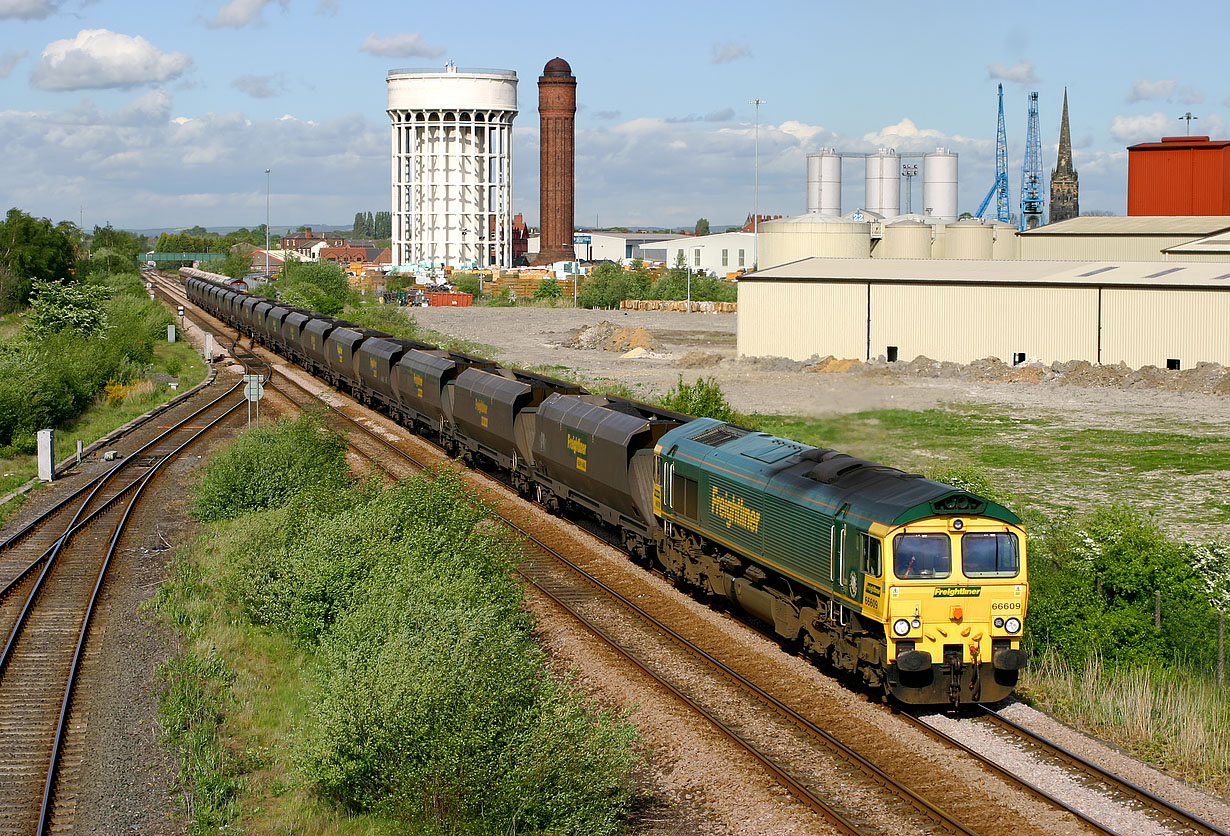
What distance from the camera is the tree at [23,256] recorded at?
87.0 metres

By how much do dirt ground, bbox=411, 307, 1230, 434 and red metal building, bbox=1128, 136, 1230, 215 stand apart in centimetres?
4260

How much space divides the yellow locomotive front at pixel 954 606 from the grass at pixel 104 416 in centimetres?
2457

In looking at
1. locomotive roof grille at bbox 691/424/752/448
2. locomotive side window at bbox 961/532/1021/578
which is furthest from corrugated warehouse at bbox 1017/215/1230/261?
locomotive side window at bbox 961/532/1021/578

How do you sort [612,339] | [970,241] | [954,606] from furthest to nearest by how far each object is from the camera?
[970,241] → [612,339] → [954,606]

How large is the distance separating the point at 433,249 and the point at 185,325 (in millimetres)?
78240

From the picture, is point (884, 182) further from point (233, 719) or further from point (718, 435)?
point (233, 719)

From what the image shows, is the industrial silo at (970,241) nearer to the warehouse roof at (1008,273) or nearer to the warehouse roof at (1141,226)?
the warehouse roof at (1141,226)

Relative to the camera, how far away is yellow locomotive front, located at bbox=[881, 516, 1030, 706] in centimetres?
1631

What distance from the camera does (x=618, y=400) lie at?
2916 cm

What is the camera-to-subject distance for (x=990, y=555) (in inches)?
656

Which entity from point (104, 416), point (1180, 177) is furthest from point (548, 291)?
point (104, 416)

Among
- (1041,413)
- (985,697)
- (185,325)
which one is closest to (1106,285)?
(1041,413)

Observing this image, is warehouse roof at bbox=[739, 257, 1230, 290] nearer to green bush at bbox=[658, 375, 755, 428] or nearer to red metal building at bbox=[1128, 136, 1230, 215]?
green bush at bbox=[658, 375, 755, 428]

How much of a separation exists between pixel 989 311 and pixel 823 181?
66.3 m
